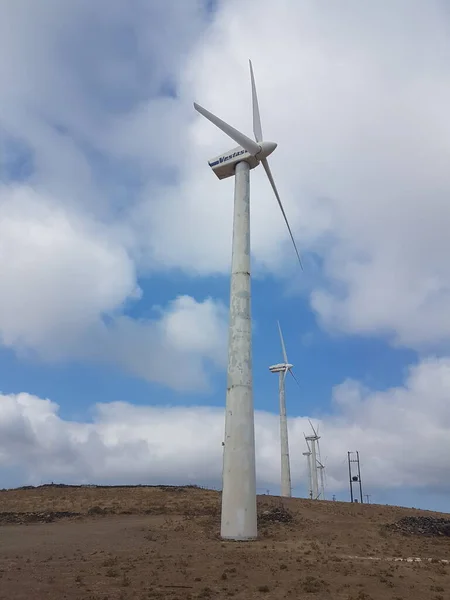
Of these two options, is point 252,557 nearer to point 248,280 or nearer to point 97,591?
point 97,591

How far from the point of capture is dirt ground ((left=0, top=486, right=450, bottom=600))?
54.4ft

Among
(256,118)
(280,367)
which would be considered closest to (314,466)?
(280,367)

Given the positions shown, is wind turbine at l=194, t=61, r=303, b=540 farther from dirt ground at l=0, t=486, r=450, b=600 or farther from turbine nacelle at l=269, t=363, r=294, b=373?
turbine nacelle at l=269, t=363, r=294, b=373

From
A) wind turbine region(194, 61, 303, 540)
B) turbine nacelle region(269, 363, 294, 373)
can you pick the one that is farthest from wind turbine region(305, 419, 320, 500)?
wind turbine region(194, 61, 303, 540)

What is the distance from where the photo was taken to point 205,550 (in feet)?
77.4

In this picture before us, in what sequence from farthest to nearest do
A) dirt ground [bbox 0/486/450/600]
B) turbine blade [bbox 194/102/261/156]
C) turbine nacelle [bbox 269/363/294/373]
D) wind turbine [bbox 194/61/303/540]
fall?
turbine nacelle [bbox 269/363/294/373] → turbine blade [bbox 194/102/261/156] → wind turbine [bbox 194/61/303/540] → dirt ground [bbox 0/486/450/600]

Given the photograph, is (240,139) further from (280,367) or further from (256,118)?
(280,367)

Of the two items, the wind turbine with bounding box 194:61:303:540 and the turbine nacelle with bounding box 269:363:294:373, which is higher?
the turbine nacelle with bounding box 269:363:294:373

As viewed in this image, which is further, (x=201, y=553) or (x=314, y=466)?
(x=314, y=466)

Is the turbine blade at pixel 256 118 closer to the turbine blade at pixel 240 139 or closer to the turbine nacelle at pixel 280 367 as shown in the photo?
the turbine blade at pixel 240 139

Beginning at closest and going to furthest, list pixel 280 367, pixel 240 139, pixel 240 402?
pixel 240 402 < pixel 240 139 < pixel 280 367

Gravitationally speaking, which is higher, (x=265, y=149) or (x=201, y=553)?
(x=265, y=149)

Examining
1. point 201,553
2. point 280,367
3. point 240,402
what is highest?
point 280,367

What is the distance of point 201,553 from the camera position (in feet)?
74.6
